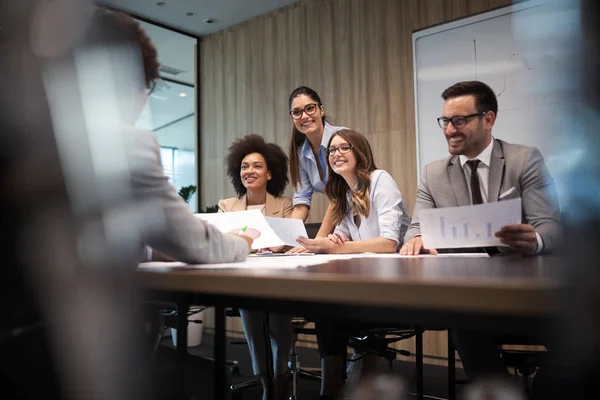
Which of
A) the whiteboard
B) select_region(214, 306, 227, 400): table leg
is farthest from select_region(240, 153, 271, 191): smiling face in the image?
select_region(214, 306, 227, 400): table leg

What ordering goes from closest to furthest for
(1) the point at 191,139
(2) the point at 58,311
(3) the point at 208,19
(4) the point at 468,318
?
(4) the point at 468,318, (2) the point at 58,311, (3) the point at 208,19, (1) the point at 191,139

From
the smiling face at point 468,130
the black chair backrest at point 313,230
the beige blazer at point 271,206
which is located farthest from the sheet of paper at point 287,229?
the beige blazer at point 271,206

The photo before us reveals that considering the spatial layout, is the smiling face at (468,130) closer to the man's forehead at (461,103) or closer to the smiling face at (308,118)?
the man's forehead at (461,103)

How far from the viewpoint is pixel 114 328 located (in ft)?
1.93

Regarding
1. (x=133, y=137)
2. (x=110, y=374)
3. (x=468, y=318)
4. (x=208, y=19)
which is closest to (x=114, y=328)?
(x=110, y=374)

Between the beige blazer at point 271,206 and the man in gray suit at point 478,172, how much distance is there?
1038 mm

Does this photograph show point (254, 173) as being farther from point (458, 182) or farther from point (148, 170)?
point (148, 170)

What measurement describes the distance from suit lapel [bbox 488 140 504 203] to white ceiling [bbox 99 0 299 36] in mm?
2923

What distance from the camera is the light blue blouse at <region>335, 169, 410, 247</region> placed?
1.97 meters

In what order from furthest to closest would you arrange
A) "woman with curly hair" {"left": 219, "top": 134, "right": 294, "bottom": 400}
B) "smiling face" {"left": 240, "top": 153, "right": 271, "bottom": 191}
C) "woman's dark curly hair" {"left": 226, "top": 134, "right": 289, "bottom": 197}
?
"woman's dark curly hair" {"left": 226, "top": 134, "right": 289, "bottom": 197}, "smiling face" {"left": 240, "top": 153, "right": 271, "bottom": 191}, "woman with curly hair" {"left": 219, "top": 134, "right": 294, "bottom": 400}

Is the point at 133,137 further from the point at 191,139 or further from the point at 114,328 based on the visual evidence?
the point at 191,139

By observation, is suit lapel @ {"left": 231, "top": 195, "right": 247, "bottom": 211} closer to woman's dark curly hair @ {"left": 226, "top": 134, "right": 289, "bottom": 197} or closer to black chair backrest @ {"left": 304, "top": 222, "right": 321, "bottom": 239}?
woman's dark curly hair @ {"left": 226, "top": 134, "right": 289, "bottom": 197}

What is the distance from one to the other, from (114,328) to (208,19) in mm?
4267

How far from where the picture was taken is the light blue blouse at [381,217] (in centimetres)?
197
